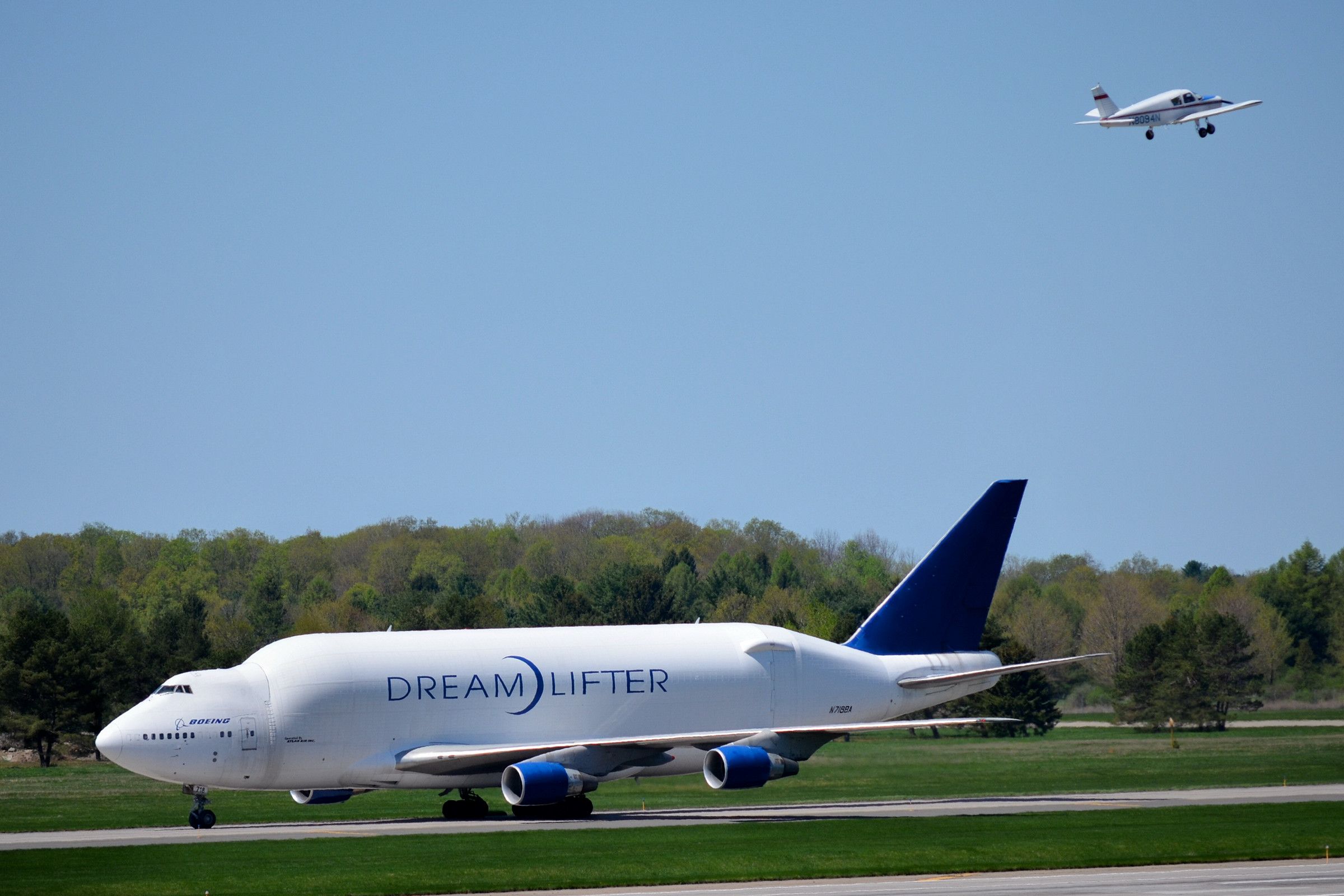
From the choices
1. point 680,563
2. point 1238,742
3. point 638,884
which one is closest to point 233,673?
point 638,884

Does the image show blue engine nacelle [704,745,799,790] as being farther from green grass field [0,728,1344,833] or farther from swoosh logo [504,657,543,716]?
swoosh logo [504,657,543,716]

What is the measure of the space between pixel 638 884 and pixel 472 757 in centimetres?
1370

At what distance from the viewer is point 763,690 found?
47156mm

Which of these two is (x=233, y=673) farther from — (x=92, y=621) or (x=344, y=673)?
(x=92, y=621)

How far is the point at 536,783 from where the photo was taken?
133 ft

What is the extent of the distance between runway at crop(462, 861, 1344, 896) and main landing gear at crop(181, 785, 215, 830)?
14675 mm

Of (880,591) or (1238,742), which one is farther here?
(880,591)

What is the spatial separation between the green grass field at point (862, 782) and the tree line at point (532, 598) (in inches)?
624

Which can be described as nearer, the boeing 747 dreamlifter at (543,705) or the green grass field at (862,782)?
the boeing 747 dreamlifter at (543,705)

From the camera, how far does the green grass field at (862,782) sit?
46.1 meters

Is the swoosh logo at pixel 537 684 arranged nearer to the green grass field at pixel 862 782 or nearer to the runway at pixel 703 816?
the runway at pixel 703 816

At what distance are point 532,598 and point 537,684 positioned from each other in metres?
82.4

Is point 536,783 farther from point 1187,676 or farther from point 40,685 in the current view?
point 1187,676

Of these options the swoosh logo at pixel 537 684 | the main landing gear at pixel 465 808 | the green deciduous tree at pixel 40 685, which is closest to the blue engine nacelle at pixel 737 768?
the swoosh logo at pixel 537 684
